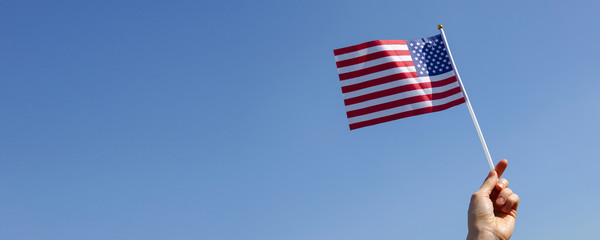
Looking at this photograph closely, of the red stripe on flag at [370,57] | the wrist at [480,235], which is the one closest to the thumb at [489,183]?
the wrist at [480,235]

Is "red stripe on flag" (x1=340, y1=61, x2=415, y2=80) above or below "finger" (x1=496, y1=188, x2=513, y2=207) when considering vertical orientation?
above

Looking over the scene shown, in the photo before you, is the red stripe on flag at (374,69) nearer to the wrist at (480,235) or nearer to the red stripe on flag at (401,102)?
the red stripe on flag at (401,102)

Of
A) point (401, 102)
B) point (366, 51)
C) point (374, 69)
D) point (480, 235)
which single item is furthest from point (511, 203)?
point (366, 51)

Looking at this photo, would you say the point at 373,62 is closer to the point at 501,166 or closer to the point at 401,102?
the point at 401,102

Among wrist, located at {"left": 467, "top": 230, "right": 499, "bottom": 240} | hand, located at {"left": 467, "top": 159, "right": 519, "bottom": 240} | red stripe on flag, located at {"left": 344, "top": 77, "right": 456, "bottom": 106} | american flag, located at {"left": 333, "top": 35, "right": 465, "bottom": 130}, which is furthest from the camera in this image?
red stripe on flag, located at {"left": 344, "top": 77, "right": 456, "bottom": 106}

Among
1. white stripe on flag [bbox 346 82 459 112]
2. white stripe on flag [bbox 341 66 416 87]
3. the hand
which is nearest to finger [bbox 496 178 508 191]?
the hand

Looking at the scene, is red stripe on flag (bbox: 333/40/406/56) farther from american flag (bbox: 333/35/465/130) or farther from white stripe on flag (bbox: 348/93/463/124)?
white stripe on flag (bbox: 348/93/463/124)
